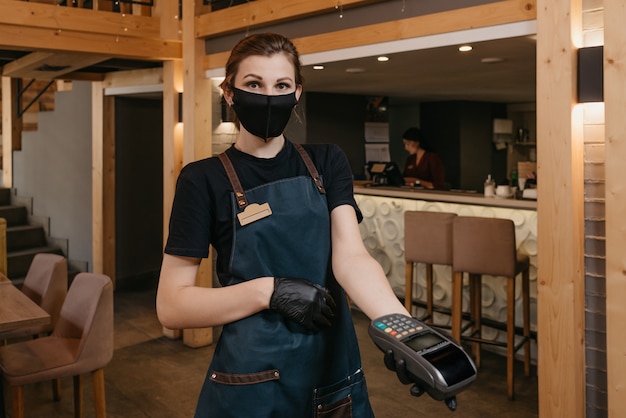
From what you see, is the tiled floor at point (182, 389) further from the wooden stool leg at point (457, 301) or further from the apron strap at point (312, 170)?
the apron strap at point (312, 170)

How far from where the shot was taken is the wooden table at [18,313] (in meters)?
2.89

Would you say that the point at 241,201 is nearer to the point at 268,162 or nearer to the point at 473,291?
the point at 268,162

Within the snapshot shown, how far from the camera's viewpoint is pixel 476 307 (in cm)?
484

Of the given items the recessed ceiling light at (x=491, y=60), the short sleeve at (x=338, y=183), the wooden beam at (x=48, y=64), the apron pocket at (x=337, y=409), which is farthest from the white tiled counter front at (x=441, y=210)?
the apron pocket at (x=337, y=409)

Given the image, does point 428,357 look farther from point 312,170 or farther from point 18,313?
point 18,313

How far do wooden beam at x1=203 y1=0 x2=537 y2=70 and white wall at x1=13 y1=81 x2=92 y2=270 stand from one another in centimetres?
399

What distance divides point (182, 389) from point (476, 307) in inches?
85.7

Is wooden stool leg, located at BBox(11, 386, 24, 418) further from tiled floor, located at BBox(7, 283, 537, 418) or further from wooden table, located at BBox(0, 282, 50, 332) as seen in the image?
tiled floor, located at BBox(7, 283, 537, 418)

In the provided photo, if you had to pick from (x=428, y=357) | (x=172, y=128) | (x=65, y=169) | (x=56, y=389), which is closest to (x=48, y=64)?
(x=172, y=128)

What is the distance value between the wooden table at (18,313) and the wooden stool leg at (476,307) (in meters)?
2.96

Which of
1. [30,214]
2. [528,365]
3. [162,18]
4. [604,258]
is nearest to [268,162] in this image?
[604,258]

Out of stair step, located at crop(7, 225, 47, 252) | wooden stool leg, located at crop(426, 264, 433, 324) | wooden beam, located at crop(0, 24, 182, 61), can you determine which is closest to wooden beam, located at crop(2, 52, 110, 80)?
Answer: wooden beam, located at crop(0, 24, 182, 61)

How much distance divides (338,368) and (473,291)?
138 inches

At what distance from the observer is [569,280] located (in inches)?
121
